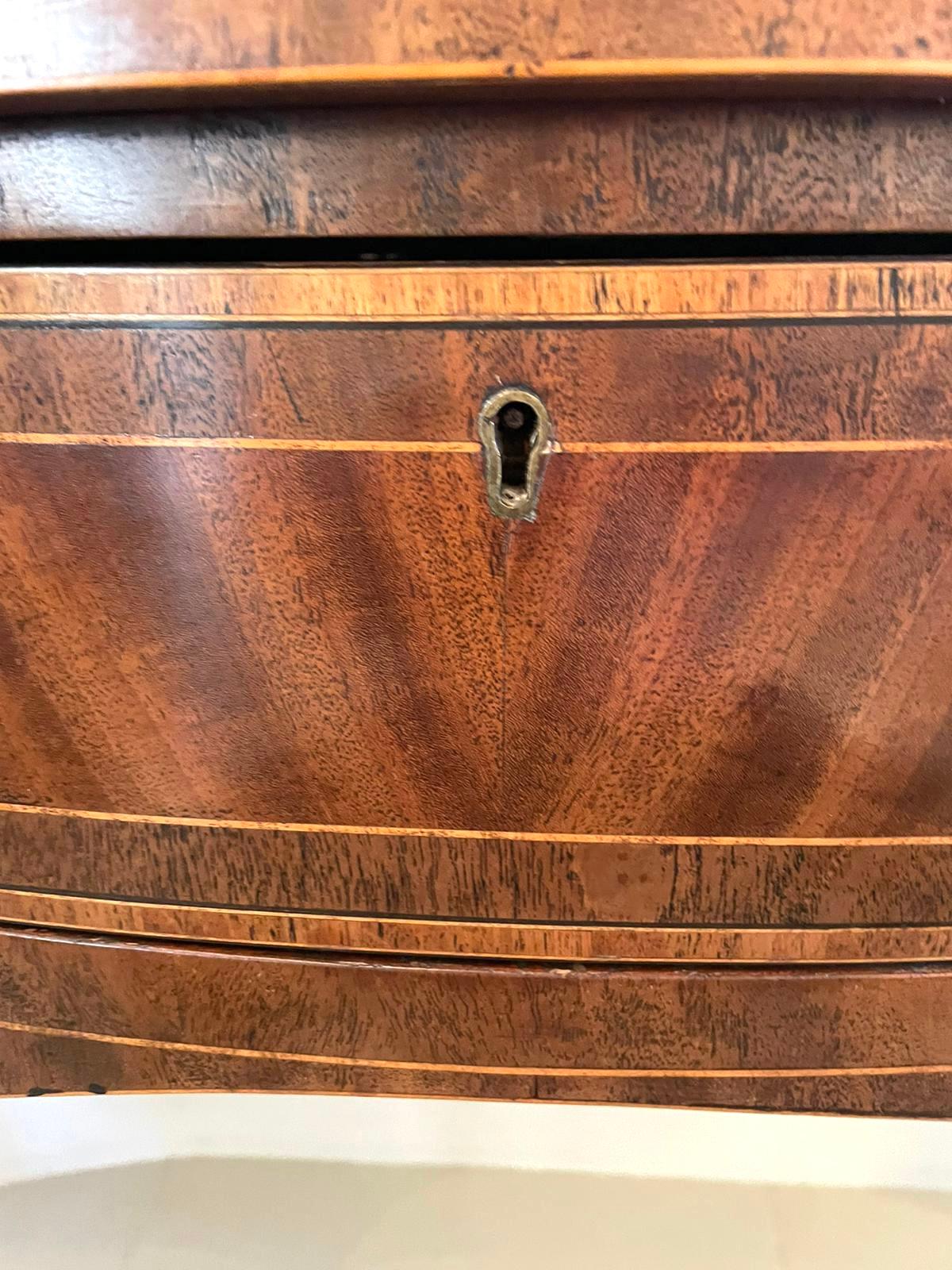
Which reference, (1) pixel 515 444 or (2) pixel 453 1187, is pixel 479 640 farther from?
(2) pixel 453 1187

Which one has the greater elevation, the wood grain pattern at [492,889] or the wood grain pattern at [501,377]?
the wood grain pattern at [501,377]

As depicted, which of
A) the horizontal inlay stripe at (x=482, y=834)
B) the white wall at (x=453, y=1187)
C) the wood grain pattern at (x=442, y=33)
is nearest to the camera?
the wood grain pattern at (x=442, y=33)

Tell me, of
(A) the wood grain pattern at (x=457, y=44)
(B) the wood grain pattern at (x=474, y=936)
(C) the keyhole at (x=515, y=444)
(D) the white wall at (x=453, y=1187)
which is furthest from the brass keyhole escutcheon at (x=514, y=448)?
(D) the white wall at (x=453, y=1187)

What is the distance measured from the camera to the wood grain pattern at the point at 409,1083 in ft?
1.52

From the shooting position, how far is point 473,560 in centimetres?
36

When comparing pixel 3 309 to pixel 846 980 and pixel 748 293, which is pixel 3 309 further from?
pixel 846 980

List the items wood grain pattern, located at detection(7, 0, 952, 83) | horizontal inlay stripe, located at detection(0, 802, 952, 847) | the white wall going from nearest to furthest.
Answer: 1. wood grain pattern, located at detection(7, 0, 952, 83)
2. horizontal inlay stripe, located at detection(0, 802, 952, 847)
3. the white wall

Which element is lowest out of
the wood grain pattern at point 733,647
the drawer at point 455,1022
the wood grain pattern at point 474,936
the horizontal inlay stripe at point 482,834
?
the drawer at point 455,1022

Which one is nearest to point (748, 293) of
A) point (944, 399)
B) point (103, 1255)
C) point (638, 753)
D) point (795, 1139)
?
point (944, 399)

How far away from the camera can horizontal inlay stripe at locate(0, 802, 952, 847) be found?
413mm

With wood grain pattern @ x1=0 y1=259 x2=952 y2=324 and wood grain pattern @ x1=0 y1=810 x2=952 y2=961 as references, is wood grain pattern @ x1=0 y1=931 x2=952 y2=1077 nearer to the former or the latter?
wood grain pattern @ x1=0 y1=810 x2=952 y2=961

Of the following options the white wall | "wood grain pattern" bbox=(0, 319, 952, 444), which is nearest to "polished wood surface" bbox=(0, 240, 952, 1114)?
"wood grain pattern" bbox=(0, 319, 952, 444)

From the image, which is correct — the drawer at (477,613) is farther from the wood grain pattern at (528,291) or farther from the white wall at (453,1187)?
the white wall at (453,1187)

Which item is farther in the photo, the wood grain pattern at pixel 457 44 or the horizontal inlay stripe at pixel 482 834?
the horizontal inlay stripe at pixel 482 834
